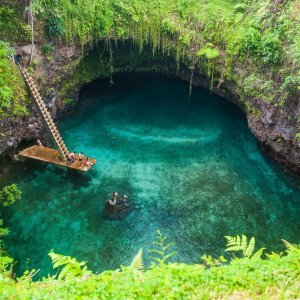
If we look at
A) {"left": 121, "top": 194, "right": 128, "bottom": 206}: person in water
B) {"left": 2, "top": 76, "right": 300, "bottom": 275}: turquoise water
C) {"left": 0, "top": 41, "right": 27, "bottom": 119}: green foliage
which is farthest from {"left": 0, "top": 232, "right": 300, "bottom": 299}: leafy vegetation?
{"left": 0, "top": 41, "right": 27, "bottom": 119}: green foliage

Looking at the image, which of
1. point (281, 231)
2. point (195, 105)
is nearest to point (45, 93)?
point (195, 105)

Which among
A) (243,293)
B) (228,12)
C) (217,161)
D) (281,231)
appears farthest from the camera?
(228,12)

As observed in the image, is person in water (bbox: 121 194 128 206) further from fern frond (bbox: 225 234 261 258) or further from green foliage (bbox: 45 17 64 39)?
green foliage (bbox: 45 17 64 39)

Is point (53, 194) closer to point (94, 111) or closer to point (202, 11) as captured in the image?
point (94, 111)

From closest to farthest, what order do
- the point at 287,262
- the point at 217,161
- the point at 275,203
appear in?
1. the point at 287,262
2. the point at 275,203
3. the point at 217,161

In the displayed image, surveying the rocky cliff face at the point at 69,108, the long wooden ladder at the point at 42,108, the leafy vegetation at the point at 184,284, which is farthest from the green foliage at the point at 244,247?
the long wooden ladder at the point at 42,108

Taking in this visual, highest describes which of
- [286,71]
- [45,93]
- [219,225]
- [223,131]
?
[286,71]
